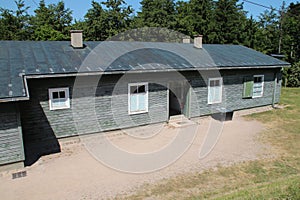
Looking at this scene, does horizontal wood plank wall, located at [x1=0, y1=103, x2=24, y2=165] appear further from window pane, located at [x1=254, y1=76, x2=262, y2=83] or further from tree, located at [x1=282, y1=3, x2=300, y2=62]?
tree, located at [x1=282, y1=3, x2=300, y2=62]

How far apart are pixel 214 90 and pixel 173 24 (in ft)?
64.2

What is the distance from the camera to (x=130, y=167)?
23.9 feet

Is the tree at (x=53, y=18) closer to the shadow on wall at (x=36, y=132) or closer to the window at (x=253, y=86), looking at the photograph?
the shadow on wall at (x=36, y=132)

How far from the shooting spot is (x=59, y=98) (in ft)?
28.5

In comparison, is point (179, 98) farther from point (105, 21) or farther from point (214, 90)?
point (105, 21)

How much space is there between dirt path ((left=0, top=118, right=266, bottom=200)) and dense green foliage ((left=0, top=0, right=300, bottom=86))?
2158 cm

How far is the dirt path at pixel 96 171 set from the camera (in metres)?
5.98

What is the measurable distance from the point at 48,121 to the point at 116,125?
8.28 feet

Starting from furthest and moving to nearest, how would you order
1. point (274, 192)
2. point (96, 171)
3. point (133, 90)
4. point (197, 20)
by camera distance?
point (197, 20), point (133, 90), point (96, 171), point (274, 192)

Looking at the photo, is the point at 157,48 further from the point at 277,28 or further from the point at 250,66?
the point at 277,28

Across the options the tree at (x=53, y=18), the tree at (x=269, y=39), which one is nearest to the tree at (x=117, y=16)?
the tree at (x=53, y=18)

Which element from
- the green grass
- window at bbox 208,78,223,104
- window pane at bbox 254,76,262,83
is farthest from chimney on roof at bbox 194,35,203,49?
the green grass

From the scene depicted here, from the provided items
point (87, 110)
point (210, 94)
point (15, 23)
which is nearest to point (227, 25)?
point (210, 94)

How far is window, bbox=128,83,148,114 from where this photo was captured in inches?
392
